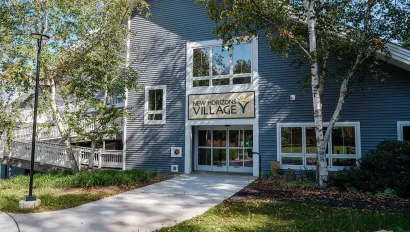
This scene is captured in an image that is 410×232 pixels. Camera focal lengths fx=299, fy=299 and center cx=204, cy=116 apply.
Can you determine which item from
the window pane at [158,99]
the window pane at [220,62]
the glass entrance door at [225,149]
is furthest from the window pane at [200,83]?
the glass entrance door at [225,149]

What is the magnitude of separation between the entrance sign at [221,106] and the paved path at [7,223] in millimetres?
7598

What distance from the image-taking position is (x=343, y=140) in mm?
10680

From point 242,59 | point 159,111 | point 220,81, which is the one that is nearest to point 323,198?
point 220,81

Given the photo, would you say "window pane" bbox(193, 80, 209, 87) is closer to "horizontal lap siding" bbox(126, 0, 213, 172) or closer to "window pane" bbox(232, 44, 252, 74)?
"horizontal lap siding" bbox(126, 0, 213, 172)

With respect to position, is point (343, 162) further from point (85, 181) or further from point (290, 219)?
point (85, 181)

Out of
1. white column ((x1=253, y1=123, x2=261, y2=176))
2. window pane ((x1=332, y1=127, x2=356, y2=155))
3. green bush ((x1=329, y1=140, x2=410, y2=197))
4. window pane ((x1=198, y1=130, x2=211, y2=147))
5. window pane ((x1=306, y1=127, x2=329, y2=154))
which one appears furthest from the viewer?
window pane ((x1=198, y1=130, x2=211, y2=147))

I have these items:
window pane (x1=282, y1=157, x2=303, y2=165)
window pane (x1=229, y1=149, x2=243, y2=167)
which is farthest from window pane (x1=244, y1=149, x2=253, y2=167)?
window pane (x1=282, y1=157, x2=303, y2=165)

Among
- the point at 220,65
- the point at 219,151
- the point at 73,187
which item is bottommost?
the point at 73,187

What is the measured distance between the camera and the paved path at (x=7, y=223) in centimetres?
533

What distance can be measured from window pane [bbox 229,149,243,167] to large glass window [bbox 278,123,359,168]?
71.7 inches

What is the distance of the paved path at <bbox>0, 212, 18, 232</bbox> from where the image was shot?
5.33 meters

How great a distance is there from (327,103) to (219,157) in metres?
4.90

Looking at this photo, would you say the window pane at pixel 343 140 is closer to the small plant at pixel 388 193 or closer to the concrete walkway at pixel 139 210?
the small plant at pixel 388 193

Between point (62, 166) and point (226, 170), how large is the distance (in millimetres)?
6897
